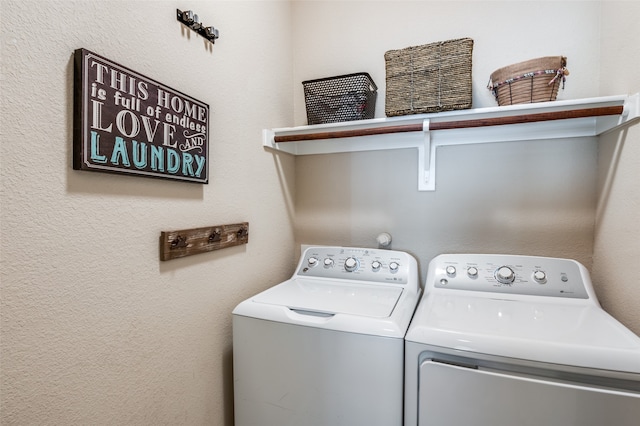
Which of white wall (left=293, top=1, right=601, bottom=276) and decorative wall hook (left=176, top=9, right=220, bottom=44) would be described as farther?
white wall (left=293, top=1, right=601, bottom=276)

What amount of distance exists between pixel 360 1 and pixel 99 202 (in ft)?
5.52

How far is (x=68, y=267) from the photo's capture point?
2.51 feet

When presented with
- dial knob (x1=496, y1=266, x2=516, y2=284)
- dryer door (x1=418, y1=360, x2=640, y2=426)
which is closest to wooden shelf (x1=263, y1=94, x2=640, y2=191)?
dial knob (x1=496, y1=266, x2=516, y2=284)

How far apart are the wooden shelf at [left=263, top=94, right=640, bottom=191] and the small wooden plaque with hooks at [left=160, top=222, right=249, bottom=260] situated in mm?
489

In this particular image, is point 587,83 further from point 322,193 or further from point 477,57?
point 322,193

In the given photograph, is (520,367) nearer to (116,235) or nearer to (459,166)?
(459,166)

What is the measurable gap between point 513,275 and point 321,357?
34.1 inches

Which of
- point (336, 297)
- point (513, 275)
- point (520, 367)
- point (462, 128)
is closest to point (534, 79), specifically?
point (462, 128)

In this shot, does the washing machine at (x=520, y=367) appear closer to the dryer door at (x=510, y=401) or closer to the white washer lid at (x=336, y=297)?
the dryer door at (x=510, y=401)

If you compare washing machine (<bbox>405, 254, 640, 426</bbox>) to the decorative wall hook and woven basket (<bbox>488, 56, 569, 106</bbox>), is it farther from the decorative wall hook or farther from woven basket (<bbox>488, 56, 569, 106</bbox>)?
the decorative wall hook

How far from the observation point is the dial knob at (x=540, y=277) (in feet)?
4.18

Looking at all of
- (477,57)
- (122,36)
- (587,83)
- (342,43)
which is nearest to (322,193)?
(342,43)

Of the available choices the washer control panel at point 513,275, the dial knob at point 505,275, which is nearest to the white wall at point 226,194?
the washer control panel at point 513,275

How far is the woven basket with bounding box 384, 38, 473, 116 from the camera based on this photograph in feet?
4.31
